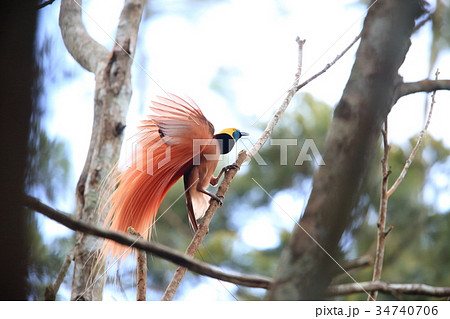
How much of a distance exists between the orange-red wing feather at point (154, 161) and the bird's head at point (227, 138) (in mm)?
25

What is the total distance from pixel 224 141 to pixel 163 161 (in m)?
0.16

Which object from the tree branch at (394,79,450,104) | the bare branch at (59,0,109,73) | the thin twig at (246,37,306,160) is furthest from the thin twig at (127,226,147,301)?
the bare branch at (59,0,109,73)

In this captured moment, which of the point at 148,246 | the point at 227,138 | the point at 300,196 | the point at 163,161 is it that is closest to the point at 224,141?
the point at 227,138

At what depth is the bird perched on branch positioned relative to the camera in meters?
1.07

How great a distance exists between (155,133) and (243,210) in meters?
0.49

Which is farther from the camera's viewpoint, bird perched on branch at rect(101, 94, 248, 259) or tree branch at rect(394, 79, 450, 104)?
bird perched on branch at rect(101, 94, 248, 259)

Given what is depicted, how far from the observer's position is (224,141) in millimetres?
1118

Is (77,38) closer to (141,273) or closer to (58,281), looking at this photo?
(58,281)

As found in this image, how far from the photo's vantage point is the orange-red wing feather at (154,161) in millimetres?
1073

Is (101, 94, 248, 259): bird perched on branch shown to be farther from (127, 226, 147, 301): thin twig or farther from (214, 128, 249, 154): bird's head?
(127, 226, 147, 301): thin twig

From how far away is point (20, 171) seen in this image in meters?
0.75

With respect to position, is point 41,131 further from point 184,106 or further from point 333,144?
point 333,144

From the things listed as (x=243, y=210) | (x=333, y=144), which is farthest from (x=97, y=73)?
(x=333, y=144)

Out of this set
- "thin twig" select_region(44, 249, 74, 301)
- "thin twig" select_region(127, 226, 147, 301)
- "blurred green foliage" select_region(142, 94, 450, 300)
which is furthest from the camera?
"blurred green foliage" select_region(142, 94, 450, 300)
